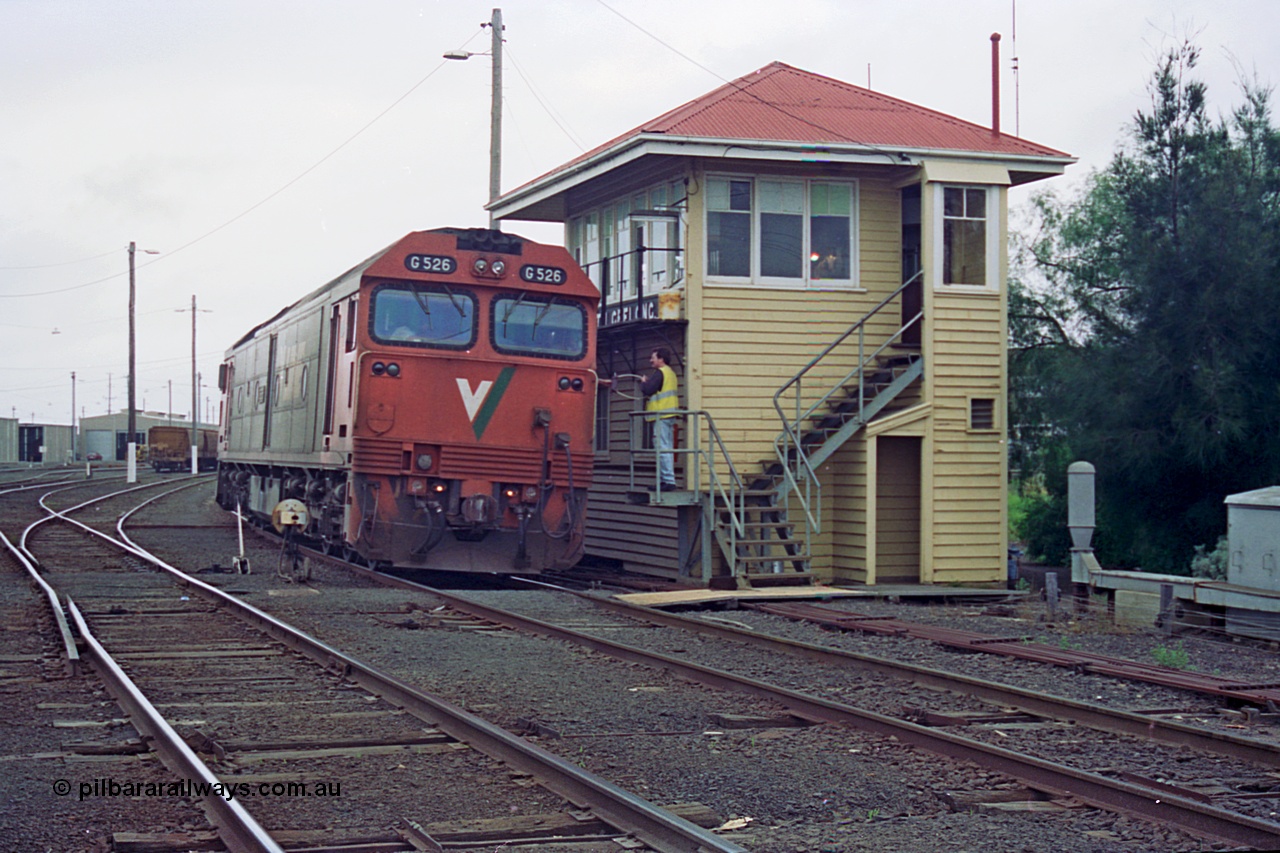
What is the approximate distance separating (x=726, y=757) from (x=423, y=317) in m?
8.67

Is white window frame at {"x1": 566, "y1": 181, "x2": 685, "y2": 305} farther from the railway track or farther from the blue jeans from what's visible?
the railway track

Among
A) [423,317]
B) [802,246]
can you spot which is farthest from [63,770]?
[802,246]

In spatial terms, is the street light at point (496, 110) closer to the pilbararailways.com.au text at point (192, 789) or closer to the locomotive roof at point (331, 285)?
the locomotive roof at point (331, 285)

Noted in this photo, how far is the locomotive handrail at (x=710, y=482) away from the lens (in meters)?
14.6

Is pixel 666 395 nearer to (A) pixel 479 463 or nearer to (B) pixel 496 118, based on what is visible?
(A) pixel 479 463

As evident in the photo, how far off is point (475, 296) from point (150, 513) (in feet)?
55.0

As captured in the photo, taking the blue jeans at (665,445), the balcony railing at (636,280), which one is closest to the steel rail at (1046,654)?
the blue jeans at (665,445)

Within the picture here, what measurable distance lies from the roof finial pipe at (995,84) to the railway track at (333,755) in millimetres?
11882

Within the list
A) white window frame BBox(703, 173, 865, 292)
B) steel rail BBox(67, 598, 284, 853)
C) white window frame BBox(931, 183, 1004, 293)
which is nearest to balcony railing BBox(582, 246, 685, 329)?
white window frame BBox(703, 173, 865, 292)

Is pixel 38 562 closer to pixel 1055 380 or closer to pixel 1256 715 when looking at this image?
pixel 1256 715

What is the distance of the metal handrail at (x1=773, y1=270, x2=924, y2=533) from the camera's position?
15375 millimetres

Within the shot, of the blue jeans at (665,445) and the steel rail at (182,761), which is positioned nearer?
the steel rail at (182,761)

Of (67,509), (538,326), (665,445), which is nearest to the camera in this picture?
(538,326)

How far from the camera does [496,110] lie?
25.1 meters
